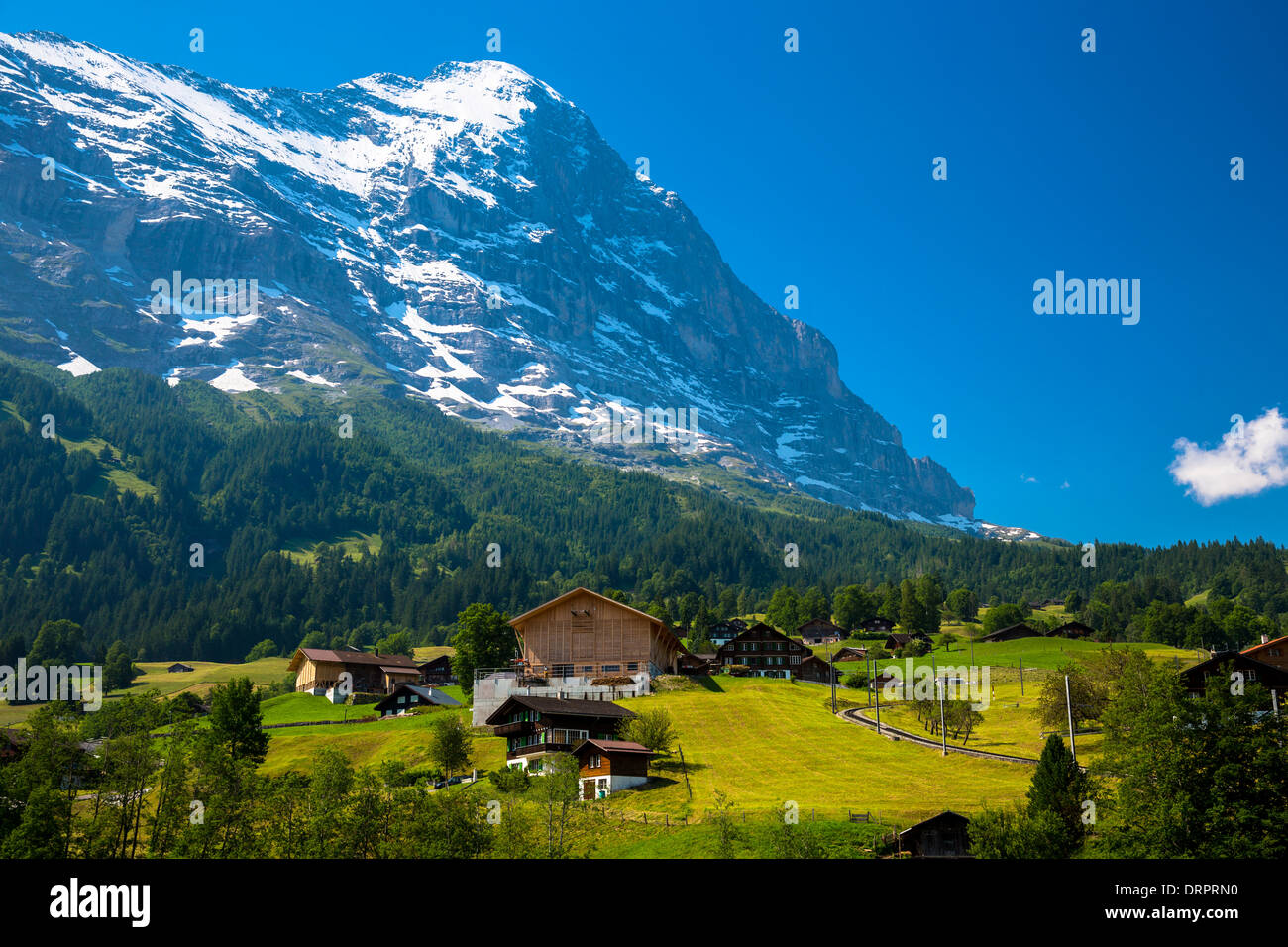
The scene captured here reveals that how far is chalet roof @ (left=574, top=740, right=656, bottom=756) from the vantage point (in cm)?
7062

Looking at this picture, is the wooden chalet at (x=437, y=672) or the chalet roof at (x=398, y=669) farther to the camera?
the wooden chalet at (x=437, y=672)

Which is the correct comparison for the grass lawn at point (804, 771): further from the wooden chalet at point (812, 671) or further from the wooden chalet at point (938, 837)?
the wooden chalet at point (812, 671)

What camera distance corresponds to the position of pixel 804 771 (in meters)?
72.0

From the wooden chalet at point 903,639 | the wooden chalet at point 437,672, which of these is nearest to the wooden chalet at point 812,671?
the wooden chalet at point 903,639

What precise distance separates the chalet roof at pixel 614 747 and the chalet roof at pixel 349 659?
78.8 meters

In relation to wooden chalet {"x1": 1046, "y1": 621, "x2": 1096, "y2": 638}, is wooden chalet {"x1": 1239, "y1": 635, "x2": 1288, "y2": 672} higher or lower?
higher

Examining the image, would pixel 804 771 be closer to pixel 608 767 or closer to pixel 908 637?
pixel 608 767

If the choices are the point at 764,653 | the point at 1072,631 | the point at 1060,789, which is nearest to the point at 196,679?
the point at 764,653

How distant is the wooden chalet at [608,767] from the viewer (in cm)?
6925

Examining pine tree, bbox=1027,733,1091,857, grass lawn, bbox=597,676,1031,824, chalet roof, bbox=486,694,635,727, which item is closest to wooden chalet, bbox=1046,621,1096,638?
grass lawn, bbox=597,676,1031,824

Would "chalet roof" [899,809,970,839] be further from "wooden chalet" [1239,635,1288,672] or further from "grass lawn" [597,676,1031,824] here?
"wooden chalet" [1239,635,1288,672]

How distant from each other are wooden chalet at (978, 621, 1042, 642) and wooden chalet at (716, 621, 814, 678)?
3588 centimetres

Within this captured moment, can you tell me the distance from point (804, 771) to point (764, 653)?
87.0 m
